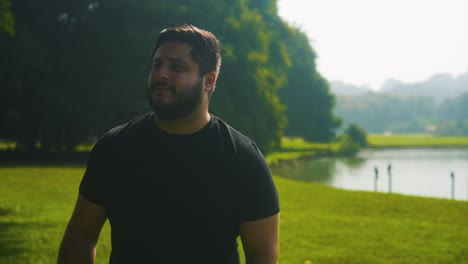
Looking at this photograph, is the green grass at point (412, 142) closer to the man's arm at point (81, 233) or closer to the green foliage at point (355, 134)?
the green foliage at point (355, 134)

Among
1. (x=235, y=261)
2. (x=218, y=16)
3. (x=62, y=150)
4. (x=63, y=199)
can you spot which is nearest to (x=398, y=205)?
(x=63, y=199)

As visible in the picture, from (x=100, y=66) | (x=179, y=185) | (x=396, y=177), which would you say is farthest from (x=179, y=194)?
(x=396, y=177)

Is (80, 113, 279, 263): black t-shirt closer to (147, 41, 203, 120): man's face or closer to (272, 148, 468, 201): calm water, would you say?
(147, 41, 203, 120): man's face

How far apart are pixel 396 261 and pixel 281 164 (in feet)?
99.1

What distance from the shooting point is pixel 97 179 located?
2.41m

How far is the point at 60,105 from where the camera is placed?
88.7ft

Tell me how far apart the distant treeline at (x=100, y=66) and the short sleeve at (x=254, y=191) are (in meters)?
23.7

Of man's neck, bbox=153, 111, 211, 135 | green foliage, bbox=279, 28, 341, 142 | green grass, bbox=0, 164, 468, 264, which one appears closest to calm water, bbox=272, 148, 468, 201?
green grass, bbox=0, 164, 468, 264

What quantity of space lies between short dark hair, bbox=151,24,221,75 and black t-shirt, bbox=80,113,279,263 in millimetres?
398

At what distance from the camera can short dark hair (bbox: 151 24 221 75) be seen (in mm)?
2402

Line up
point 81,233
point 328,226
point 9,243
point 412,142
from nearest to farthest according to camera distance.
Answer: point 81,233 → point 9,243 → point 328,226 → point 412,142

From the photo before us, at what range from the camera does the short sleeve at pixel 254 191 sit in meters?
2.35

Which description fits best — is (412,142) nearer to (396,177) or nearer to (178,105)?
(396,177)

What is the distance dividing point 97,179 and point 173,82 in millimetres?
628
